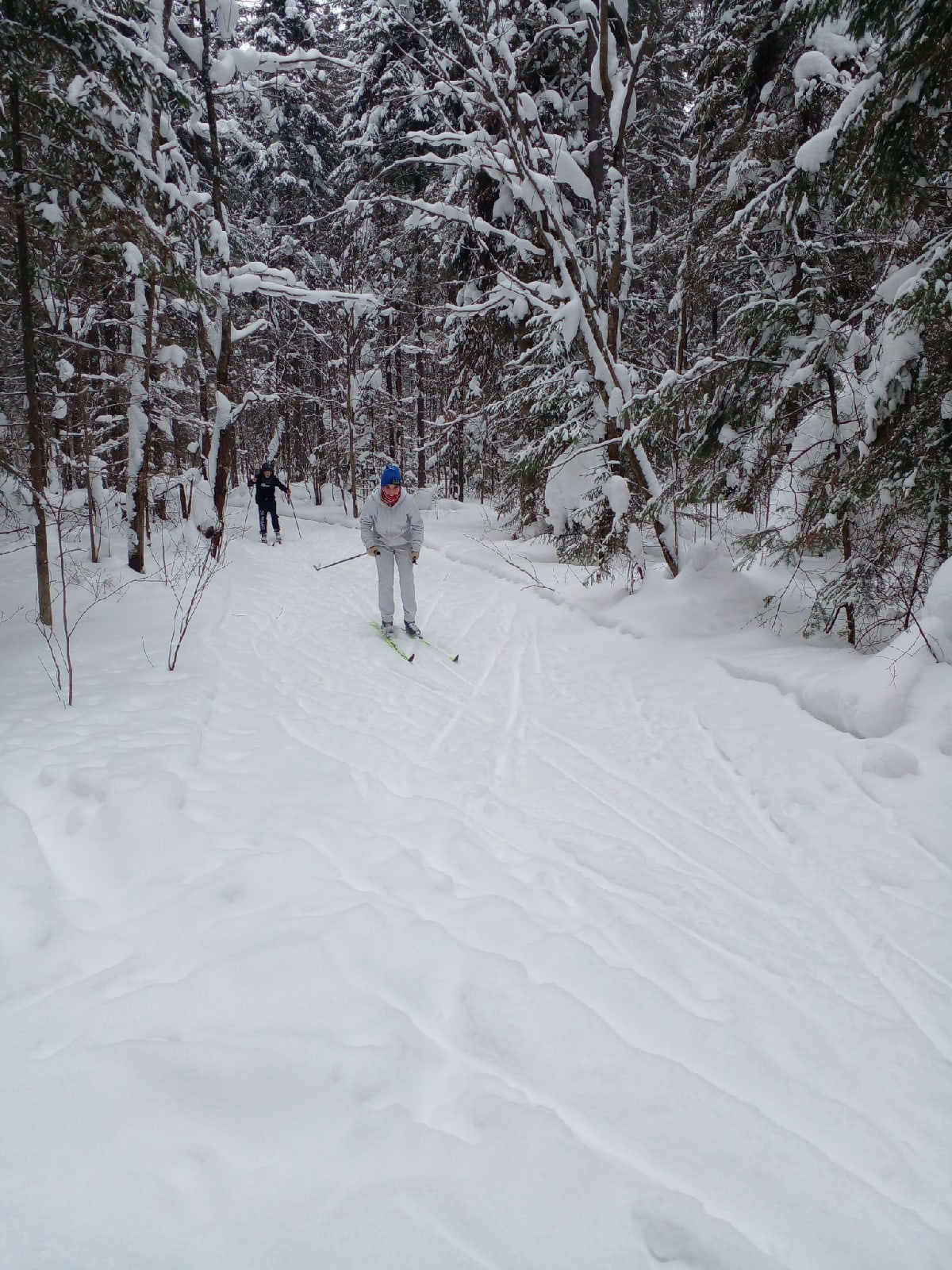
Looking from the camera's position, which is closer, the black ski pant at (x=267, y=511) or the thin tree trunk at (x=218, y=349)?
the thin tree trunk at (x=218, y=349)

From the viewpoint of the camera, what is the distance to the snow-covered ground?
1683 mm

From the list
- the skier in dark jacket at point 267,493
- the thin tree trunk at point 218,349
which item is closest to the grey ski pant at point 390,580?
the thin tree trunk at point 218,349

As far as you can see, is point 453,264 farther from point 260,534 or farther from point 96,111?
point 260,534

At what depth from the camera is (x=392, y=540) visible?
798 cm

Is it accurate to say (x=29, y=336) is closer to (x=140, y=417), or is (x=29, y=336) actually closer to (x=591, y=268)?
(x=140, y=417)

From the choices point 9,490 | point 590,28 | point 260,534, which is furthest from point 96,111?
point 260,534

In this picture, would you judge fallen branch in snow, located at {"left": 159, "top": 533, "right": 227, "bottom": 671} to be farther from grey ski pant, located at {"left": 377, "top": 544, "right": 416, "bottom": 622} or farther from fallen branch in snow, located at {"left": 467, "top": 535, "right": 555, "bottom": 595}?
fallen branch in snow, located at {"left": 467, "top": 535, "right": 555, "bottom": 595}

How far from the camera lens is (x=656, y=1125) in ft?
6.51

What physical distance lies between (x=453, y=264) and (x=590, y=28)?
24.1ft

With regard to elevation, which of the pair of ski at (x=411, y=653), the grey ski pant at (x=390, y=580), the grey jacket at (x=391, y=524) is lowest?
the pair of ski at (x=411, y=653)

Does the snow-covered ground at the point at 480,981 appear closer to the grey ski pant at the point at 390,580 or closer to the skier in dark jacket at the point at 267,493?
the grey ski pant at the point at 390,580

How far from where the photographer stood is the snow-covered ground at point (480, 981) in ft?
5.52

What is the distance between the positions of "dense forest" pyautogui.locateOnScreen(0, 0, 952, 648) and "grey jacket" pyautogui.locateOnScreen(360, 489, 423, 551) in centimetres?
258

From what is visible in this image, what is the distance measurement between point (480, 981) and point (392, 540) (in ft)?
20.1
